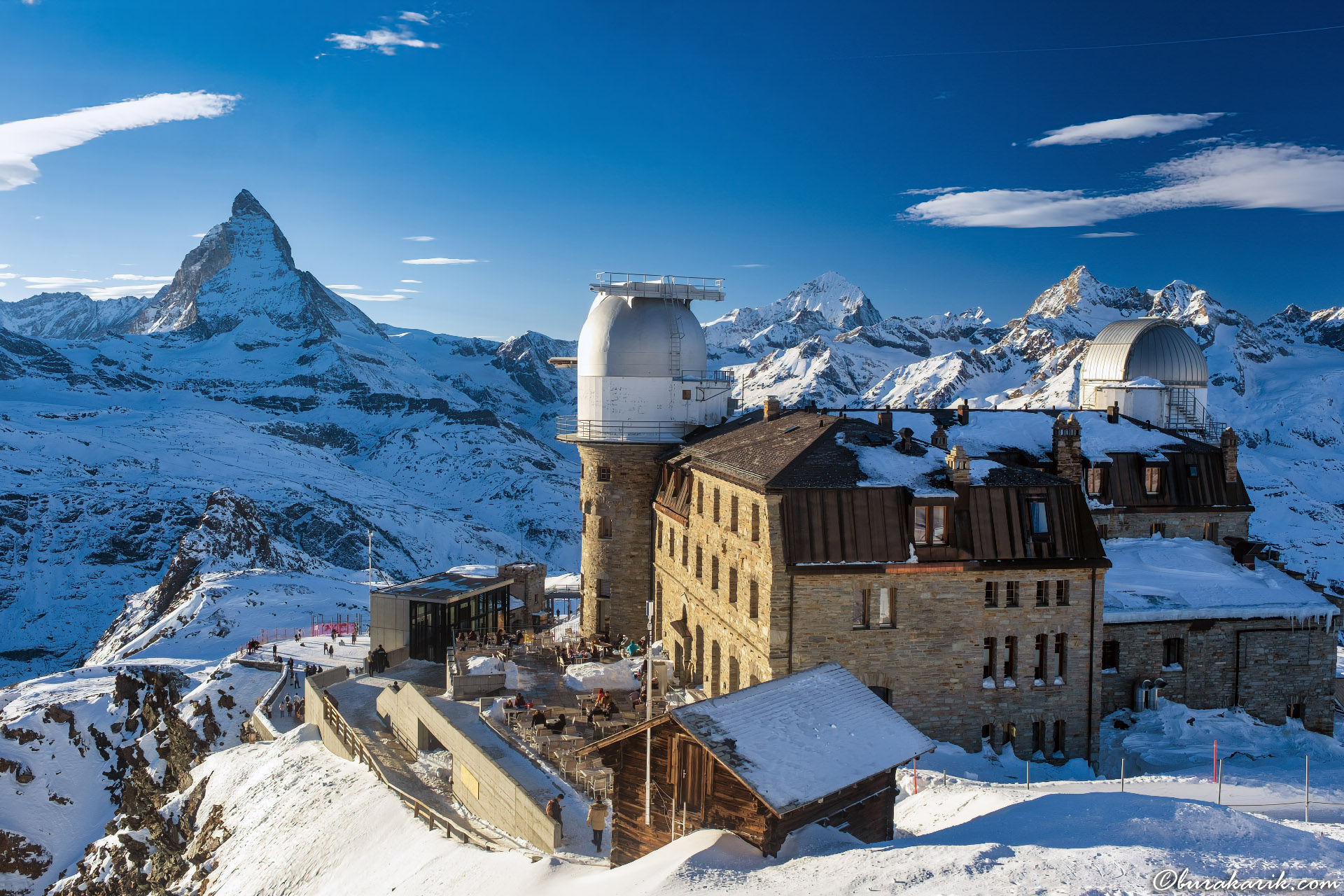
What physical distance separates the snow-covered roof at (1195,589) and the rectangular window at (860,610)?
9.53 meters

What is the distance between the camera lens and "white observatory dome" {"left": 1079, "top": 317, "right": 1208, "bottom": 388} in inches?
1879

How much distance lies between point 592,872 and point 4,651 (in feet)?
381

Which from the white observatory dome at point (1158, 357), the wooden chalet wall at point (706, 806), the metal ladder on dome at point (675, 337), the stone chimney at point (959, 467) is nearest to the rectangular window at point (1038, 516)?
the stone chimney at point (959, 467)

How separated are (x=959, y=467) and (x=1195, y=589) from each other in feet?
41.5

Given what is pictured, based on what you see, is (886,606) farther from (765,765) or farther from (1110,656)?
(765,765)

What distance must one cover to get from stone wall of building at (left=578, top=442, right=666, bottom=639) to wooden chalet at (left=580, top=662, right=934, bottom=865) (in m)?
23.3

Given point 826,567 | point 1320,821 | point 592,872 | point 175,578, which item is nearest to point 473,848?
point 592,872

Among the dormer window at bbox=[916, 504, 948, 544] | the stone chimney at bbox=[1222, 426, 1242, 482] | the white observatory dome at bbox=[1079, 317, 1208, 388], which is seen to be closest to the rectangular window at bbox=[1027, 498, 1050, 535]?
the dormer window at bbox=[916, 504, 948, 544]

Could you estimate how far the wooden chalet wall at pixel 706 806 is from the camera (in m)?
16.4

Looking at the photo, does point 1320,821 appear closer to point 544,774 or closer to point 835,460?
point 835,460

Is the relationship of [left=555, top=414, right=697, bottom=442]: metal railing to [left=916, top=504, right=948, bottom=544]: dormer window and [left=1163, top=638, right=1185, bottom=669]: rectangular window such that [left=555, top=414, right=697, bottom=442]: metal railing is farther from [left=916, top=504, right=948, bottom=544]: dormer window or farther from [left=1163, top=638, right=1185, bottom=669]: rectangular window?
[left=1163, top=638, right=1185, bottom=669]: rectangular window

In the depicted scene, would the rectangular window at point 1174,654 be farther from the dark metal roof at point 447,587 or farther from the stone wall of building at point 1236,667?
the dark metal roof at point 447,587

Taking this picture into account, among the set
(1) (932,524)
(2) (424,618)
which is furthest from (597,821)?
(2) (424,618)

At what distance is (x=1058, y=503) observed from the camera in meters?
28.9
